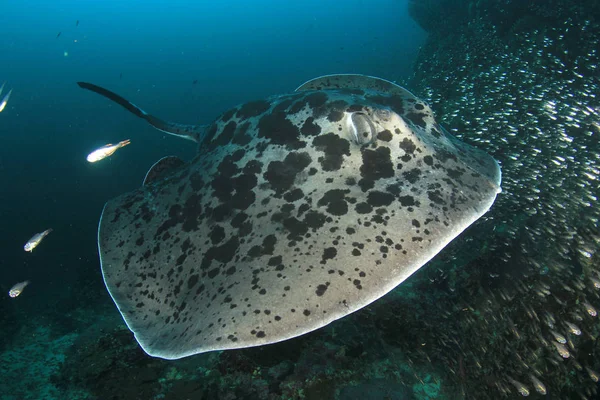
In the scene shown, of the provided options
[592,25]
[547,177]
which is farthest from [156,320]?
[592,25]

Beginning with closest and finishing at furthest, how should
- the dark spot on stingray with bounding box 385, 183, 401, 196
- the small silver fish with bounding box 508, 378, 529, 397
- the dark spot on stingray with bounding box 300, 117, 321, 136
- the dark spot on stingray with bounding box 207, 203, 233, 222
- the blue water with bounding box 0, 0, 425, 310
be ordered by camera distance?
the dark spot on stingray with bounding box 385, 183, 401, 196, the dark spot on stingray with bounding box 207, 203, 233, 222, the dark spot on stingray with bounding box 300, 117, 321, 136, the small silver fish with bounding box 508, 378, 529, 397, the blue water with bounding box 0, 0, 425, 310

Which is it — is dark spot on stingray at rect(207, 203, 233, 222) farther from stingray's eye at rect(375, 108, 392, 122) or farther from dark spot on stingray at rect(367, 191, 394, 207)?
stingray's eye at rect(375, 108, 392, 122)

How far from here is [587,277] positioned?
418cm

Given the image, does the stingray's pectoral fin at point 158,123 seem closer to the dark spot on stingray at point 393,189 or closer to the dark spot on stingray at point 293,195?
the dark spot on stingray at point 293,195

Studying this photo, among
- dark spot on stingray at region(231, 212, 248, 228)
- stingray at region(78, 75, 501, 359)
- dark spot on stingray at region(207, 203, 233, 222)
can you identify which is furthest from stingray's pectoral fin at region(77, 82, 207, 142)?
dark spot on stingray at region(231, 212, 248, 228)

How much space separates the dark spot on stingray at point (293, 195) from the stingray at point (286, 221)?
0.02 meters

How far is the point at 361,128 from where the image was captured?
9.50 feet

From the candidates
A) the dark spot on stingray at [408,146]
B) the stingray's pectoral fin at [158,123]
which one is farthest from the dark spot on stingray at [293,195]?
the stingray's pectoral fin at [158,123]

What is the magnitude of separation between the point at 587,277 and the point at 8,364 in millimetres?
9762

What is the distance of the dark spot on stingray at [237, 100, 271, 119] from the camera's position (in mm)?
3605

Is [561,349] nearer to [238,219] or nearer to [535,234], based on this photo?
[535,234]

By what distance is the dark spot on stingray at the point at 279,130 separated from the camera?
3100mm

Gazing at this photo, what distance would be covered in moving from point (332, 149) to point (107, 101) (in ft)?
105

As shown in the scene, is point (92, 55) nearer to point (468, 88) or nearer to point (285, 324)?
point (468, 88)
